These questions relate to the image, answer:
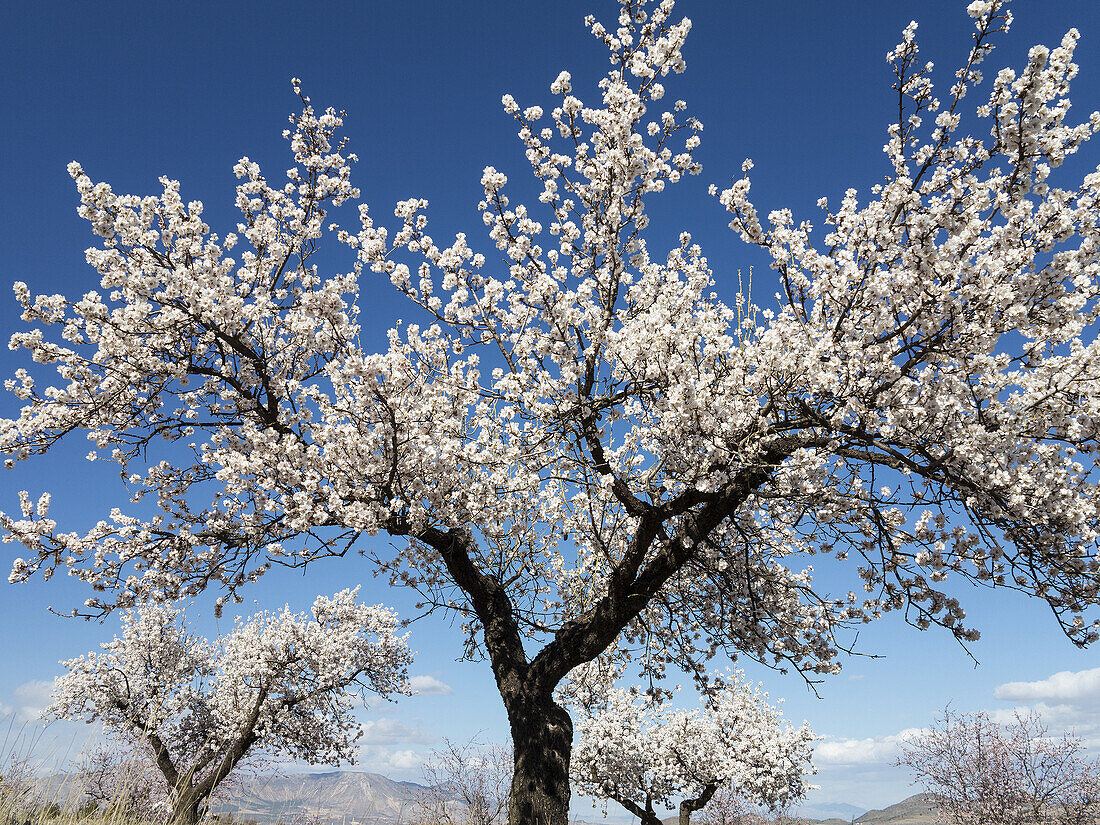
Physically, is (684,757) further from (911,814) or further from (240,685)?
(911,814)

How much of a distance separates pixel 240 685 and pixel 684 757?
20.0 meters

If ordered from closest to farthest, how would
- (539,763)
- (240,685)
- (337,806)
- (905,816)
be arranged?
(539,763)
(337,806)
(240,685)
(905,816)

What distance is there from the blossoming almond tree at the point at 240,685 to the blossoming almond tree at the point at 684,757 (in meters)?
10.9

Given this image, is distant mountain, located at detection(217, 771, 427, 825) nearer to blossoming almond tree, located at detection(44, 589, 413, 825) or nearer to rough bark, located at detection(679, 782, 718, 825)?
blossoming almond tree, located at detection(44, 589, 413, 825)

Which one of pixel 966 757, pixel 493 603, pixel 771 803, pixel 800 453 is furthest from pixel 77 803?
pixel 771 803

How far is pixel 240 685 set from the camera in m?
23.7

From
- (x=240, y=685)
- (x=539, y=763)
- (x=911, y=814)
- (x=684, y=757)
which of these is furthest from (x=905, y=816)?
(x=539, y=763)

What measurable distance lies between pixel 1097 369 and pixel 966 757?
24664mm


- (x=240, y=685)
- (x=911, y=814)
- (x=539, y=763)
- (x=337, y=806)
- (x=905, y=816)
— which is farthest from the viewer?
(x=905, y=816)

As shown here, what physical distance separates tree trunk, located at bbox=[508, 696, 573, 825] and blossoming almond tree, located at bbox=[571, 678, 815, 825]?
67.4 feet

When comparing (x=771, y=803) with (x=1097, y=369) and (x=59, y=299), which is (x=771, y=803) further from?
(x=59, y=299)

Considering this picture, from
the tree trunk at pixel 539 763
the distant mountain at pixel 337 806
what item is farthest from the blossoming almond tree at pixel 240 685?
the tree trunk at pixel 539 763

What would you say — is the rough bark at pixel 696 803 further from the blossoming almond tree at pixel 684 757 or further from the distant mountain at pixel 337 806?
the distant mountain at pixel 337 806

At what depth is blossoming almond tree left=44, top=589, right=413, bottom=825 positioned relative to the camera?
23.1 m
